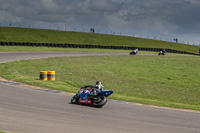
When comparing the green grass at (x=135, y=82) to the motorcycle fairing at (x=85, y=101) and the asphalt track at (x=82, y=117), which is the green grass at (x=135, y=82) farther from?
the motorcycle fairing at (x=85, y=101)

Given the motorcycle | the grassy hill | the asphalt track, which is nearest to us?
the asphalt track

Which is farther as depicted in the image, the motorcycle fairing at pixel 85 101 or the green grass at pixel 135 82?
the green grass at pixel 135 82

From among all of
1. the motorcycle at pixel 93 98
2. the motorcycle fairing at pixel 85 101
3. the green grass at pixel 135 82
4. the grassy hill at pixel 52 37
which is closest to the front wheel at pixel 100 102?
the motorcycle at pixel 93 98

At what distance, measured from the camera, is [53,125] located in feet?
29.6

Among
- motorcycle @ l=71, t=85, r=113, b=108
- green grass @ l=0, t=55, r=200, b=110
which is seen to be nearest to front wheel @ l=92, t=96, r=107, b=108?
motorcycle @ l=71, t=85, r=113, b=108

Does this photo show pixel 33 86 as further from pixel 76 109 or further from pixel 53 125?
pixel 53 125

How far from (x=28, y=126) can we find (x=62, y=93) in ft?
22.5

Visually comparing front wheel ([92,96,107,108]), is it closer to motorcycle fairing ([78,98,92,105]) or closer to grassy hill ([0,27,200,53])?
motorcycle fairing ([78,98,92,105])

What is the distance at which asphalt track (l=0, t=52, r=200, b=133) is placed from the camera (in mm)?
8914

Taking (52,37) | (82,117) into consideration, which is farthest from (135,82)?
(52,37)

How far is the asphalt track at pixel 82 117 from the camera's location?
8.91m

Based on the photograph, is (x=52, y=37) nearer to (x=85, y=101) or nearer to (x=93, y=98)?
(x=85, y=101)

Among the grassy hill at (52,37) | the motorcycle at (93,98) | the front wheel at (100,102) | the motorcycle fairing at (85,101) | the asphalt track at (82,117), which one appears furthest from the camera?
the grassy hill at (52,37)

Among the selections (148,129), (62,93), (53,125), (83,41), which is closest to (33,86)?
(62,93)
